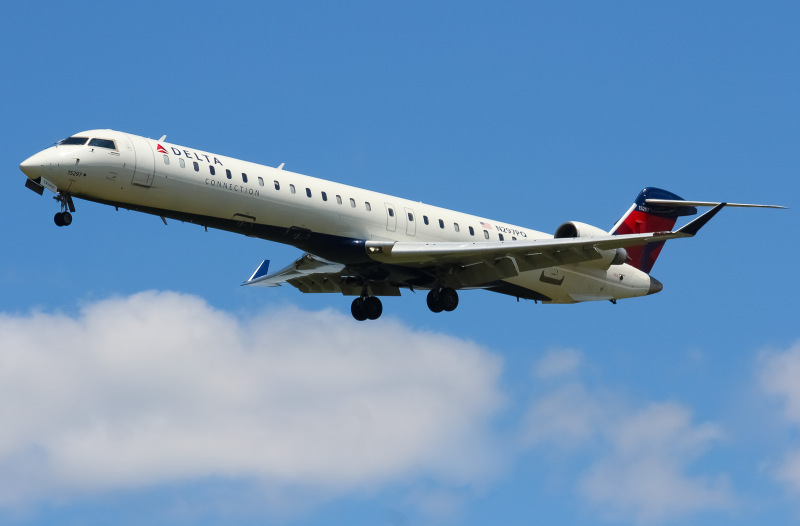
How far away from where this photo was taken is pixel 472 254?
104 ft

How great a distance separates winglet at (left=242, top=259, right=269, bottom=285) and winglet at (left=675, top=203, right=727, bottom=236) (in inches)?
484

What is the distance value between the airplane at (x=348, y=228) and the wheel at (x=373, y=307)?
0.03 meters

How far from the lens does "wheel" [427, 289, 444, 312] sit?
33.3 meters

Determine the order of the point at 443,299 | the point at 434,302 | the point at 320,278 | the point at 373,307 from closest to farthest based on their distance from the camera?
the point at 443,299
the point at 434,302
the point at 373,307
the point at 320,278

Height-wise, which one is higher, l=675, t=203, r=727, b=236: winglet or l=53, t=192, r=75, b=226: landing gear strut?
l=675, t=203, r=727, b=236: winglet

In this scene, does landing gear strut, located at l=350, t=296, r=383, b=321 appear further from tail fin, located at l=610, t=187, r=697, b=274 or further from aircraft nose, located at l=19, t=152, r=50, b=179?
aircraft nose, located at l=19, t=152, r=50, b=179

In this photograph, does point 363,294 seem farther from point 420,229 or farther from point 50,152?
point 50,152

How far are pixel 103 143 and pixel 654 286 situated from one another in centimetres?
1618

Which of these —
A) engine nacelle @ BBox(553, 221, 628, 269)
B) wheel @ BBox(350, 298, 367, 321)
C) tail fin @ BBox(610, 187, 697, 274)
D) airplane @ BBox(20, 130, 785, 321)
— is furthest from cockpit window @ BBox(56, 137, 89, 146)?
tail fin @ BBox(610, 187, 697, 274)

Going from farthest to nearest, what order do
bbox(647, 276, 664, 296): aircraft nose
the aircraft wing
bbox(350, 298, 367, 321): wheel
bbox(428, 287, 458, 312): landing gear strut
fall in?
bbox(647, 276, 664, 296): aircraft nose
bbox(350, 298, 367, 321): wheel
the aircraft wing
bbox(428, 287, 458, 312): landing gear strut

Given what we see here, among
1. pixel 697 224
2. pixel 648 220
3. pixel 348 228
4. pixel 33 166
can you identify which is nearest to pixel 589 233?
pixel 697 224

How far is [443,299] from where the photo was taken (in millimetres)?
33281

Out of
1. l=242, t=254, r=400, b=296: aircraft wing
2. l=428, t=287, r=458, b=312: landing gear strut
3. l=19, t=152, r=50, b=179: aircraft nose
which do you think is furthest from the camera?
l=242, t=254, r=400, b=296: aircraft wing

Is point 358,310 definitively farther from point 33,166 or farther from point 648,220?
point 33,166
